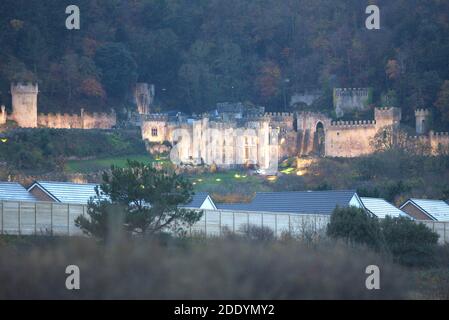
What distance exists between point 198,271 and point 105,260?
196 centimetres

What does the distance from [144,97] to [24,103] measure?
48.5 feet

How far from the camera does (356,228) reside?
48.0 metres

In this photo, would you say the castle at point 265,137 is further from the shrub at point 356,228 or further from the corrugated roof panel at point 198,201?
the shrub at point 356,228

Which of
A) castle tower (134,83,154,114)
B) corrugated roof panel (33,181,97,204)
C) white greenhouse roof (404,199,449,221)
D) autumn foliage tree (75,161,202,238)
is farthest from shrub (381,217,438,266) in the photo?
castle tower (134,83,154,114)

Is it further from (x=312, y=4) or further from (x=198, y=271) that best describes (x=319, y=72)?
(x=198, y=271)

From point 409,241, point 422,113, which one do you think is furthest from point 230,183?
point 409,241

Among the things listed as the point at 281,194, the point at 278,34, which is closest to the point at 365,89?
the point at 278,34

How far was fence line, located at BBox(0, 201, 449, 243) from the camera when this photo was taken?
43.8 m

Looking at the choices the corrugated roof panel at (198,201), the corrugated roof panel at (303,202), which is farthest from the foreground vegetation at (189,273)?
the corrugated roof panel at (303,202)

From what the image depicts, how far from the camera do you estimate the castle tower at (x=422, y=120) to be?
3625 inches

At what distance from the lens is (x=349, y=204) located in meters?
54.8

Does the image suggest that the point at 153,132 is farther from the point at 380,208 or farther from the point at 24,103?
the point at 380,208

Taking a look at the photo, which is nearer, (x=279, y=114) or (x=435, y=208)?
(x=435, y=208)
